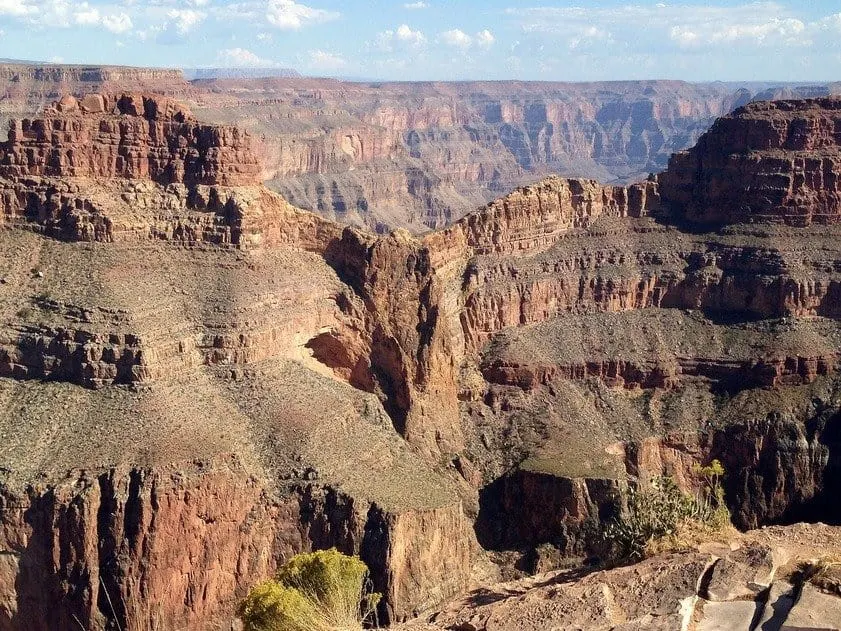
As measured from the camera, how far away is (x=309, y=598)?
103 ft

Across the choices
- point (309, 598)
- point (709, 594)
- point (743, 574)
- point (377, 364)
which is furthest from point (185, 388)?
point (743, 574)

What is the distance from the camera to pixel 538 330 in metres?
72.8

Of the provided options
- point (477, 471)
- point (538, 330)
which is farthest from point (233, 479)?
point (538, 330)

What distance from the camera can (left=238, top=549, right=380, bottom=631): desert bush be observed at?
1134 inches

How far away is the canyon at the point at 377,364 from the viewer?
153 ft

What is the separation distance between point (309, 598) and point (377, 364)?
30.8 meters

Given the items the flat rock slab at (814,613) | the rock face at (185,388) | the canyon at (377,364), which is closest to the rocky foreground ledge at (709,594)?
the flat rock slab at (814,613)

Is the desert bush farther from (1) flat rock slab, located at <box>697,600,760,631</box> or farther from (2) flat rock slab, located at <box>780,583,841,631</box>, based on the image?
(2) flat rock slab, located at <box>780,583,841,631</box>

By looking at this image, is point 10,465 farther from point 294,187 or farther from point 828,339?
point 294,187

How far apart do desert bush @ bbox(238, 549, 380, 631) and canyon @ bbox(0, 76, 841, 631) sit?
11.8ft

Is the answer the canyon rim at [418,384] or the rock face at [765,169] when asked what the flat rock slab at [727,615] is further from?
the rock face at [765,169]

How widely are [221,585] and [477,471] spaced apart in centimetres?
2003

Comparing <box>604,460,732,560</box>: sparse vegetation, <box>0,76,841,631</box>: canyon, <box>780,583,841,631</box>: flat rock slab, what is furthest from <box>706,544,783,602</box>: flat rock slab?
<box>604,460,732,560</box>: sparse vegetation

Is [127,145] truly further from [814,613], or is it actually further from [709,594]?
[814,613]
